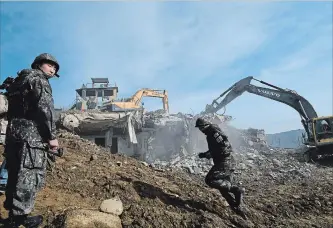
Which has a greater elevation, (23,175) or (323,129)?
(323,129)

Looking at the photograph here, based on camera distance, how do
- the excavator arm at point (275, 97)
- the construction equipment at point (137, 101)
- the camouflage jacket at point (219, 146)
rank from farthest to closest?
the construction equipment at point (137, 101)
the excavator arm at point (275, 97)
the camouflage jacket at point (219, 146)

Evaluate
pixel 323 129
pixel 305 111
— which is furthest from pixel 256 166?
pixel 305 111

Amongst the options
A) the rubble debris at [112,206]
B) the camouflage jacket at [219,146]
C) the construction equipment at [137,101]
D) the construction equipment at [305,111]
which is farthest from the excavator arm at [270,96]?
the rubble debris at [112,206]

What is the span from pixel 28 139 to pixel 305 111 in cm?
1561

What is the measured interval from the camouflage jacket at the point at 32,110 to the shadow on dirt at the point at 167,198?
216 cm

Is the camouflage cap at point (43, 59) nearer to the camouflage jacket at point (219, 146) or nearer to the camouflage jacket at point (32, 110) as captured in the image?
the camouflage jacket at point (32, 110)

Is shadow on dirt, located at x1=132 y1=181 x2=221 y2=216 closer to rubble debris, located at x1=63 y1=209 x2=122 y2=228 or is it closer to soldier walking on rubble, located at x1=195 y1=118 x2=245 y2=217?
soldier walking on rubble, located at x1=195 y1=118 x2=245 y2=217

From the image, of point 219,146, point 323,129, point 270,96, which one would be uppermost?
point 270,96

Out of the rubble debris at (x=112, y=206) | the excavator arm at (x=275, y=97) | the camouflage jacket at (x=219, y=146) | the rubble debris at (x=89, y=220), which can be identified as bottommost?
the rubble debris at (x=89, y=220)

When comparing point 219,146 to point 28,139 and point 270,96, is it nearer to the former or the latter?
point 28,139

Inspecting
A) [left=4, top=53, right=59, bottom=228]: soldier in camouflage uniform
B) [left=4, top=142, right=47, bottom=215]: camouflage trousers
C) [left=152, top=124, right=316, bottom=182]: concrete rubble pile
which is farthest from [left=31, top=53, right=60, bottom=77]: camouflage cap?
[left=152, top=124, right=316, bottom=182]: concrete rubble pile

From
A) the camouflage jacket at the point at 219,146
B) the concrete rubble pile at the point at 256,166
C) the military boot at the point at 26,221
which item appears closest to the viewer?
the military boot at the point at 26,221

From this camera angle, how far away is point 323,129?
45.3 feet

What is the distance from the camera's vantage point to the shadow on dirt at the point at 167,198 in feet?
15.1
